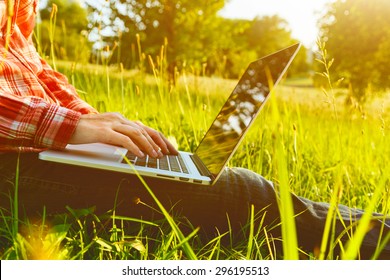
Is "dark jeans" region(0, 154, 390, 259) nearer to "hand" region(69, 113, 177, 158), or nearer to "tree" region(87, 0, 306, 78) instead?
"hand" region(69, 113, 177, 158)

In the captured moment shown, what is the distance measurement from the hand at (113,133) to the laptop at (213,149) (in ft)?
0.11

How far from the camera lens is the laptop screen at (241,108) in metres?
1.20

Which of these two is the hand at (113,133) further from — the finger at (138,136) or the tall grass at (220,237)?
the tall grass at (220,237)

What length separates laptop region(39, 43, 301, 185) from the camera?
1.08m

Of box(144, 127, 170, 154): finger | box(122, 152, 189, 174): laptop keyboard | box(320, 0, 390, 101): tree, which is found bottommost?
box(122, 152, 189, 174): laptop keyboard

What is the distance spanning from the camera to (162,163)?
123 centimetres

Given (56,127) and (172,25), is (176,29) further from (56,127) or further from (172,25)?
(56,127)

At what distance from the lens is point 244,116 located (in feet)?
4.37

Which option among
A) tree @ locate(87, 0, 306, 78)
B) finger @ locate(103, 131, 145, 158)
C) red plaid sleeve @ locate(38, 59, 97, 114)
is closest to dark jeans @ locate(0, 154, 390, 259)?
finger @ locate(103, 131, 145, 158)

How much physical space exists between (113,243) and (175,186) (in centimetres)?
23

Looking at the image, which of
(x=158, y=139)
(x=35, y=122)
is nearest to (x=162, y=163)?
(x=158, y=139)

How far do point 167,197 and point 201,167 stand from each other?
15cm

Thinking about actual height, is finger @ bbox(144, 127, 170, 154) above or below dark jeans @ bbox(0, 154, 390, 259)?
above
